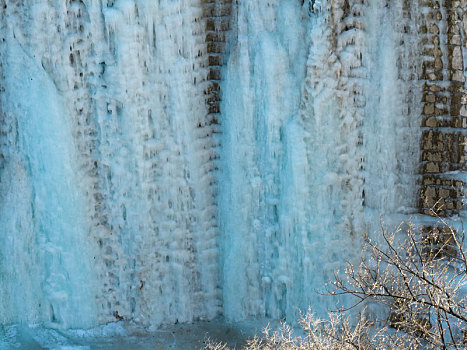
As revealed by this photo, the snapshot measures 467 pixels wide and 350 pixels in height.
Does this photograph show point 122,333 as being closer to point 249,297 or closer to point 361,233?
point 249,297

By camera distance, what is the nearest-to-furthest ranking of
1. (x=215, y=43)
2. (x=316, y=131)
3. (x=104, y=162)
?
(x=316, y=131) < (x=104, y=162) < (x=215, y=43)

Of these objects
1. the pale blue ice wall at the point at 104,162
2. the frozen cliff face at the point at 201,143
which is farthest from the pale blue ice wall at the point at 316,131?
the pale blue ice wall at the point at 104,162

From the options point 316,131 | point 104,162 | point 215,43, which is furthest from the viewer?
point 215,43

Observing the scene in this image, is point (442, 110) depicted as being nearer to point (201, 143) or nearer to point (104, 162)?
point (201, 143)

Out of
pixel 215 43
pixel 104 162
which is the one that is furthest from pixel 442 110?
pixel 104 162

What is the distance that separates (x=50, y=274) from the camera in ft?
23.8

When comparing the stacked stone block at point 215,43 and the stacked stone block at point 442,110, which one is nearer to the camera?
the stacked stone block at point 442,110

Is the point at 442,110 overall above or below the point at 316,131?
above

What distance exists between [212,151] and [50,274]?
6.40 feet

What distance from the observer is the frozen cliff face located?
22.8 feet

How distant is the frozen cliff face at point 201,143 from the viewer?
6.95m

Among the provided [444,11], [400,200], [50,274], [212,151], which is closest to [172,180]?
[212,151]

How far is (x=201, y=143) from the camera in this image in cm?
736

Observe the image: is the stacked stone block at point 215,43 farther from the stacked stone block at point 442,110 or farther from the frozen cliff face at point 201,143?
the stacked stone block at point 442,110
